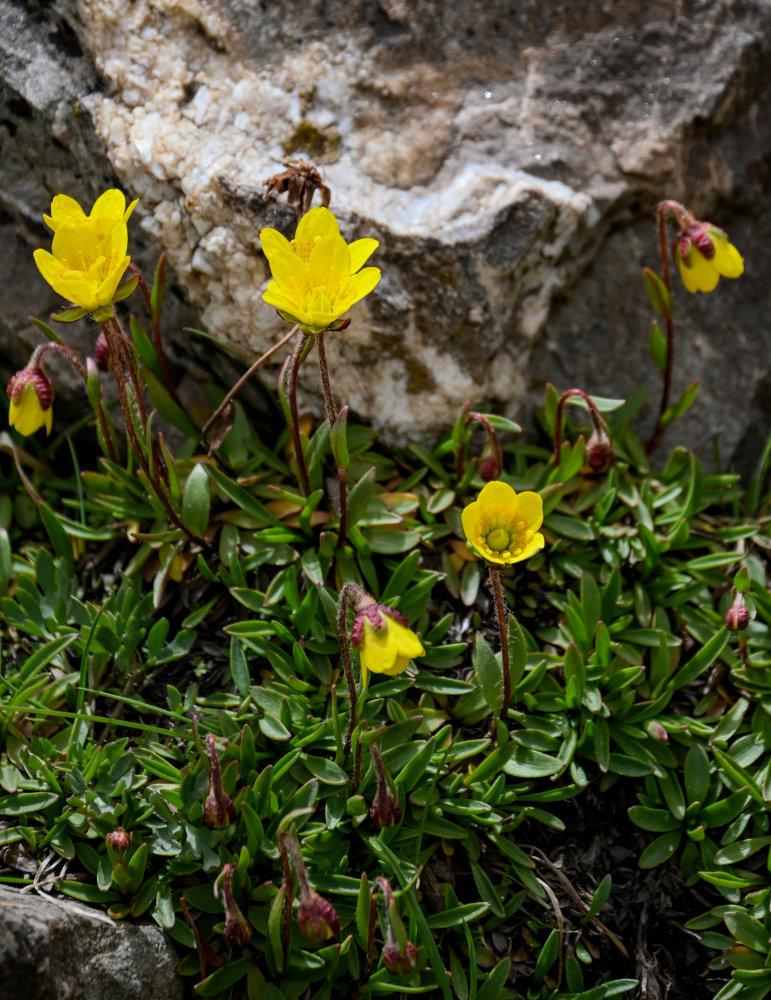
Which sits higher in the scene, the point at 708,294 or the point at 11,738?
the point at 708,294

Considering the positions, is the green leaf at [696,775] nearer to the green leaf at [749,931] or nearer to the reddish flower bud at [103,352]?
the green leaf at [749,931]

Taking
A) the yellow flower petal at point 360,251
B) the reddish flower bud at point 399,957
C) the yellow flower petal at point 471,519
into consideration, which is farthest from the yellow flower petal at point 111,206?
the reddish flower bud at point 399,957

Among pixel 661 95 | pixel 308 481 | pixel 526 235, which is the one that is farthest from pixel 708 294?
pixel 308 481

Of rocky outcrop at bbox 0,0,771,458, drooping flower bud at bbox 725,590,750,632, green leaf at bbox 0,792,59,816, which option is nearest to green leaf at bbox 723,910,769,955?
drooping flower bud at bbox 725,590,750,632

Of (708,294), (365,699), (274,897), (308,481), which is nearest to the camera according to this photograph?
(274,897)

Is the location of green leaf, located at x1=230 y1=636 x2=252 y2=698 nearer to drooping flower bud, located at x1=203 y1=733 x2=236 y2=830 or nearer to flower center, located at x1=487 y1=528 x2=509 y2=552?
drooping flower bud, located at x1=203 y1=733 x2=236 y2=830

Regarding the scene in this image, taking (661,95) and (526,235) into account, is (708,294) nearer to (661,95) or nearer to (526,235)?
(661,95)
